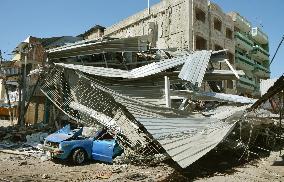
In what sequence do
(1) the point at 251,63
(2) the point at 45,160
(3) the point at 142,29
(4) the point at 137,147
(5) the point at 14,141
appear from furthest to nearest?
(1) the point at 251,63
(3) the point at 142,29
(5) the point at 14,141
(2) the point at 45,160
(4) the point at 137,147

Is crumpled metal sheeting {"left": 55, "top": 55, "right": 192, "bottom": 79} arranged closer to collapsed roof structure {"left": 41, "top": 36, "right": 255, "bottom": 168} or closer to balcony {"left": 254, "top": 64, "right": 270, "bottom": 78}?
collapsed roof structure {"left": 41, "top": 36, "right": 255, "bottom": 168}

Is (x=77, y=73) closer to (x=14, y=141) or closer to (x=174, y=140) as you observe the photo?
(x=14, y=141)

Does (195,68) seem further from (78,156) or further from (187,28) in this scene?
(187,28)

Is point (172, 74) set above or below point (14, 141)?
above

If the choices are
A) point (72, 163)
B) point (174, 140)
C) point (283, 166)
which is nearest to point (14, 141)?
point (72, 163)

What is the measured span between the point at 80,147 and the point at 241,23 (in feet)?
122

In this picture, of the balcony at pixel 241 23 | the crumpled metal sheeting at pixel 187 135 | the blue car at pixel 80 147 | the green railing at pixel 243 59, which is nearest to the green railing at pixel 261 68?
the green railing at pixel 243 59

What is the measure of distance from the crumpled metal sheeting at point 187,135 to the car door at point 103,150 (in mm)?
2418

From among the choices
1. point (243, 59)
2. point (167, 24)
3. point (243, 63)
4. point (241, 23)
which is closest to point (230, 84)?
point (243, 63)

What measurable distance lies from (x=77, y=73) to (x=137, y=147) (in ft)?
19.7

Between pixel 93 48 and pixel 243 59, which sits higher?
pixel 243 59

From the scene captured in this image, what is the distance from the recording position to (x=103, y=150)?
39.6 feet

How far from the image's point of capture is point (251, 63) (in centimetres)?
4612

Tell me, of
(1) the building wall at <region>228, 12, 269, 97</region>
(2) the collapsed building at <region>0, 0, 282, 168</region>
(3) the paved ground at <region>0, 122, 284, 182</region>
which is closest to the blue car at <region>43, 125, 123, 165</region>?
(3) the paved ground at <region>0, 122, 284, 182</region>
